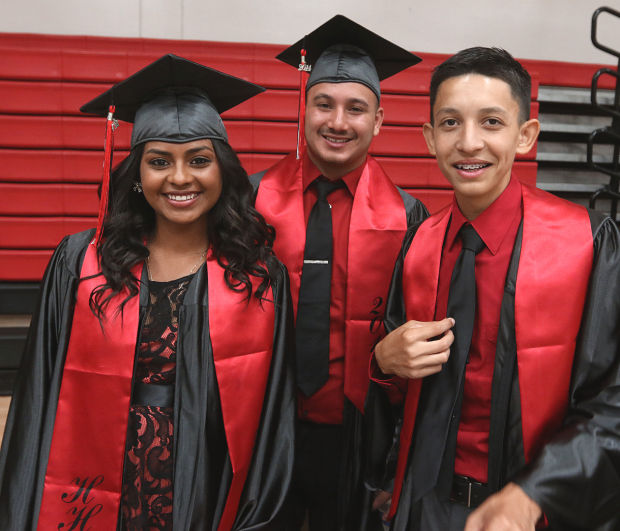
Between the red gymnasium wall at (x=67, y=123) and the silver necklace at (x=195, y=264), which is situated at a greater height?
the red gymnasium wall at (x=67, y=123)

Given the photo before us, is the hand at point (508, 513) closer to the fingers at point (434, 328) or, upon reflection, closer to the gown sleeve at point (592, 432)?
the gown sleeve at point (592, 432)

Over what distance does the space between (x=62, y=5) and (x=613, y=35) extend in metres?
5.03

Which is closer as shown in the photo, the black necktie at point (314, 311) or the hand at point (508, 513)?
the hand at point (508, 513)

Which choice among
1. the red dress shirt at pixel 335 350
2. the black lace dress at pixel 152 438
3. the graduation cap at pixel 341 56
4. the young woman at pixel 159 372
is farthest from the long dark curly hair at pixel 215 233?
the graduation cap at pixel 341 56

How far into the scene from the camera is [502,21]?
198 inches

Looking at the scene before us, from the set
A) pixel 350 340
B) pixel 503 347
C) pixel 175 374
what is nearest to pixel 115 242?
pixel 175 374

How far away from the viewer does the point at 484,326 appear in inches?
50.0

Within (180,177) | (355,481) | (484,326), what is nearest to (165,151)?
(180,177)

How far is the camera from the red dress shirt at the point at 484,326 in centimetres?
125

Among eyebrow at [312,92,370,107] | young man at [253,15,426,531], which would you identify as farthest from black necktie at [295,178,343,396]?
eyebrow at [312,92,370,107]

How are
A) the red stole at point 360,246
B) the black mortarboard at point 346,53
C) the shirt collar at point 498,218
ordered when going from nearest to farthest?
the shirt collar at point 498,218
the red stole at point 360,246
the black mortarboard at point 346,53

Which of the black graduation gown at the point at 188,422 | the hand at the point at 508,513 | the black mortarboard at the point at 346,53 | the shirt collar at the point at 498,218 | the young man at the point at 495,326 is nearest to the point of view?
the hand at the point at 508,513

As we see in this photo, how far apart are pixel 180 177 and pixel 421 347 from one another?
2.60 feet

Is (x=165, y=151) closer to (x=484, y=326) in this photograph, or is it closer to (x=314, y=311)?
(x=314, y=311)
